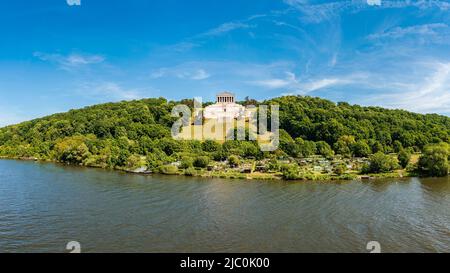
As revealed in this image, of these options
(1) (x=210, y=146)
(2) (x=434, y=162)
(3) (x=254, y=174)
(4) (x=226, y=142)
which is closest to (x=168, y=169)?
(3) (x=254, y=174)

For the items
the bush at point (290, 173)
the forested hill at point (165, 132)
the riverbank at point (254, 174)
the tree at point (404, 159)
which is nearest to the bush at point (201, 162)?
the riverbank at point (254, 174)

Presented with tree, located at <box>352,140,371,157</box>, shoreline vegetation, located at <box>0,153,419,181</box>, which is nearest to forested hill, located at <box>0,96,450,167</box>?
tree, located at <box>352,140,371,157</box>

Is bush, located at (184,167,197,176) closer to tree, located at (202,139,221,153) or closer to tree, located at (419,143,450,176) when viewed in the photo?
tree, located at (202,139,221,153)

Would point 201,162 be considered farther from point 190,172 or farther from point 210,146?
point 210,146

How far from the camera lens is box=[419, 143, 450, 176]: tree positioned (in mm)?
32812

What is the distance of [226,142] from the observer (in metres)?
45.1

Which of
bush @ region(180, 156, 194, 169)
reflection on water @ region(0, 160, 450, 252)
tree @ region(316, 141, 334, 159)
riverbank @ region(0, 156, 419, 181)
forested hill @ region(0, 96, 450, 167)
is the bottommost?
reflection on water @ region(0, 160, 450, 252)

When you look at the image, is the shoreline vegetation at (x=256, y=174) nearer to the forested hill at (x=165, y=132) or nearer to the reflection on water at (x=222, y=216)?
the reflection on water at (x=222, y=216)

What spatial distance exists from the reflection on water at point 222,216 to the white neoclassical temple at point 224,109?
41133 millimetres

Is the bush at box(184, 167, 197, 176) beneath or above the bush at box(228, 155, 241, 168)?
beneath

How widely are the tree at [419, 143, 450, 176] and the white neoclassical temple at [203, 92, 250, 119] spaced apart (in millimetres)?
40130

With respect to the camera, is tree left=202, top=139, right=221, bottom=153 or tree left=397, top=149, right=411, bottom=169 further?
tree left=202, top=139, right=221, bottom=153

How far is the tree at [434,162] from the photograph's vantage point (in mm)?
32812
